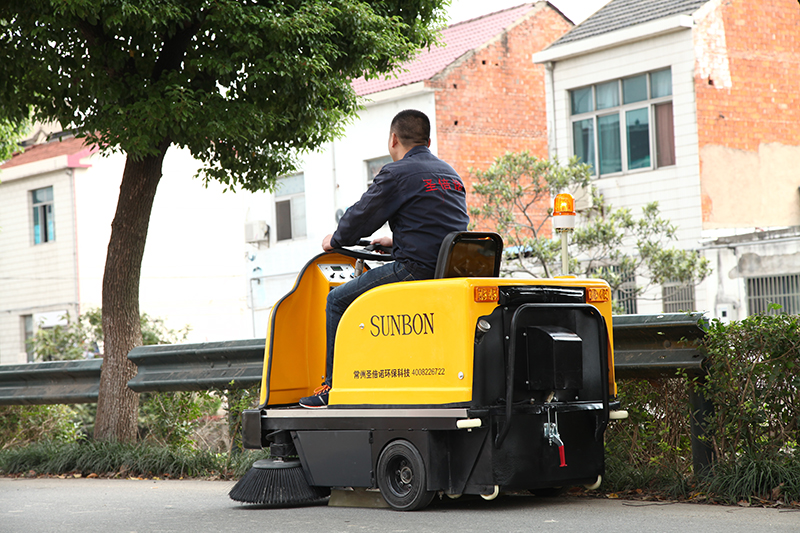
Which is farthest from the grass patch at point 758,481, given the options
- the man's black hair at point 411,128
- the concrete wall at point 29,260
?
the concrete wall at point 29,260

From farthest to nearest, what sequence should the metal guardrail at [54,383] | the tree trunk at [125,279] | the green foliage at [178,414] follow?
the metal guardrail at [54,383] < the tree trunk at [125,279] < the green foliage at [178,414]

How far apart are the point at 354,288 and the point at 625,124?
17.4m

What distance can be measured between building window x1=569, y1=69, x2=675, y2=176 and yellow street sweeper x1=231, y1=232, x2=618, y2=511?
16692mm

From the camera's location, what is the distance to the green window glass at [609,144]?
74.1ft

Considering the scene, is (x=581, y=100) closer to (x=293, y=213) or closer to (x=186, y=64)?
(x=293, y=213)

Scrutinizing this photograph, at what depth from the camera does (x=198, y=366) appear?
8.86 meters

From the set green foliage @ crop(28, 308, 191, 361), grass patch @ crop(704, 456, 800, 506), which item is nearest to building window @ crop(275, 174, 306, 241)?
green foliage @ crop(28, 308, 191, 361)

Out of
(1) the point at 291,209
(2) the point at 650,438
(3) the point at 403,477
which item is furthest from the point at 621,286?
(3) the point at 403,477

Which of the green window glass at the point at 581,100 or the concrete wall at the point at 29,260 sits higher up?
the green window glass at the point at 581,100

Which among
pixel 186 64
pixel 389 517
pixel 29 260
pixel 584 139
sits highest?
pixel 584 139

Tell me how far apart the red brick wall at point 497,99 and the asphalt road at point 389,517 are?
1975 cm

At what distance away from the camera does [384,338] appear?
575 cm

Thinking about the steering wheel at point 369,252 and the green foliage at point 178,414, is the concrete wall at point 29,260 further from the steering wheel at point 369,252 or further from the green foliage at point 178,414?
the steering wheel at point 369,252

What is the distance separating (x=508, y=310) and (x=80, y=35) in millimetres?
5804
